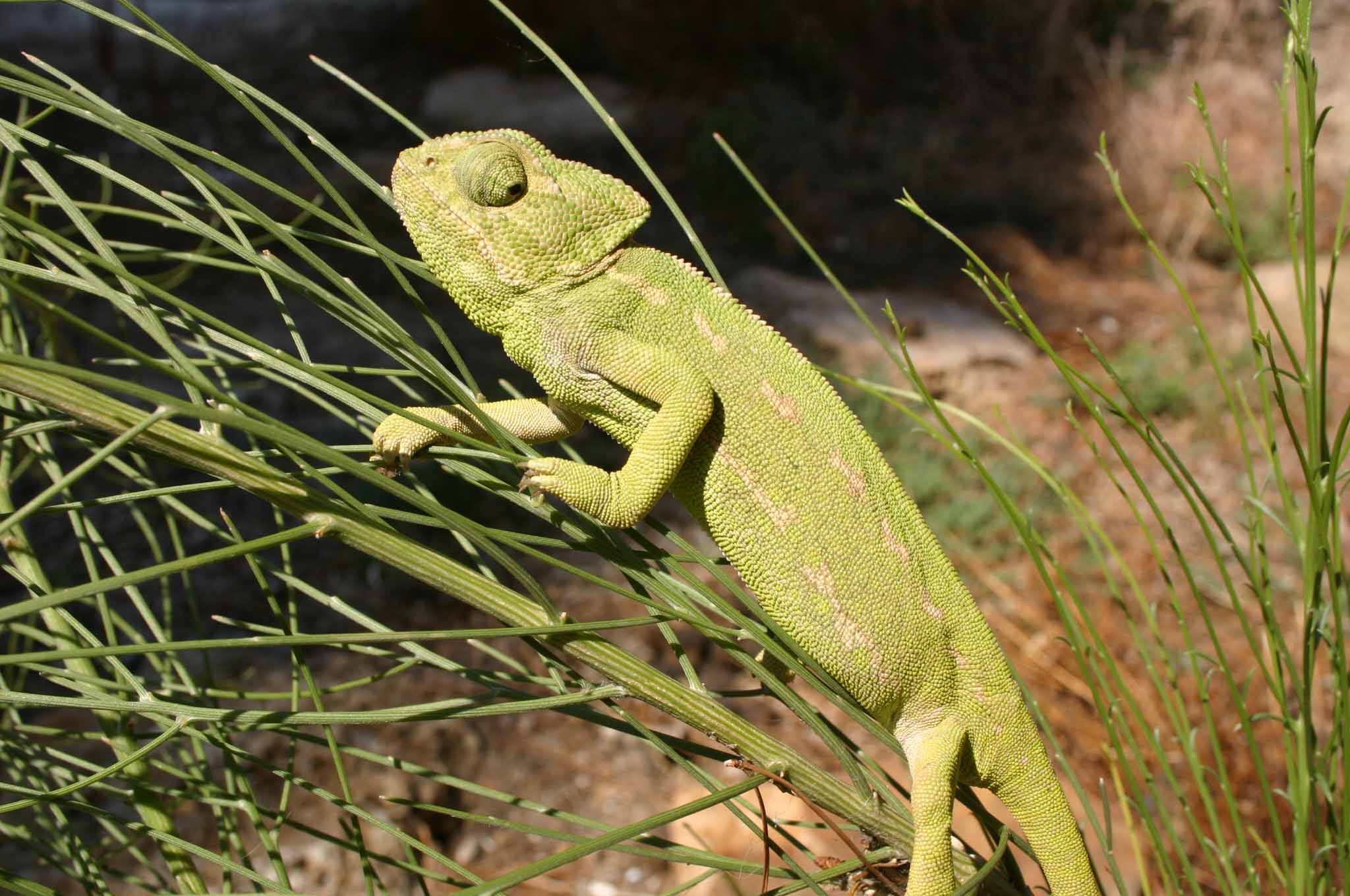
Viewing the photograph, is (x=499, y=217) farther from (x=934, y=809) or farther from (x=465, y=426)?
(x=934, y=809)

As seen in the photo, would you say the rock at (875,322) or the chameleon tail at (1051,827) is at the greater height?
the chameleon tail at (1051,827)

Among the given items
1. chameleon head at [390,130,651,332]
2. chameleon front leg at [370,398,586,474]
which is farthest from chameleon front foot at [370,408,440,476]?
chameleon head at [390,130,651,332]

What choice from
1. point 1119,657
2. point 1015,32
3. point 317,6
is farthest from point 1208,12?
point 317,6

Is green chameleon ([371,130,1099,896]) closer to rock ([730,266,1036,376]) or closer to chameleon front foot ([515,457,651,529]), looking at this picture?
chameleon front foot ([515,457,651,529])

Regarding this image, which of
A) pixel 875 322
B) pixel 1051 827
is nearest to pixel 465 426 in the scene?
pixel 1051 827

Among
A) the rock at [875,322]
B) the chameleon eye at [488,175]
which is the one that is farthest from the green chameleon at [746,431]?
the rock at [875,322]

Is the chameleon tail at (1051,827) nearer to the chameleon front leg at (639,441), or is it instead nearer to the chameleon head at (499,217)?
the chameleon front leg at (639,441)
